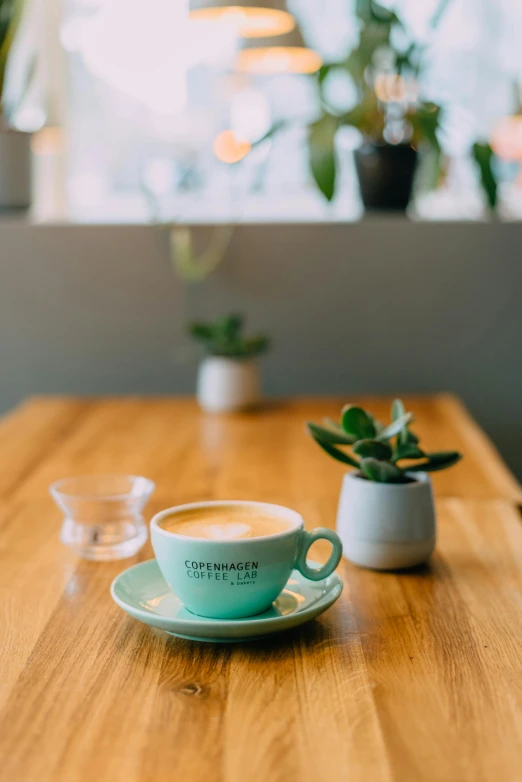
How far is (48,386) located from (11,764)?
171 cm

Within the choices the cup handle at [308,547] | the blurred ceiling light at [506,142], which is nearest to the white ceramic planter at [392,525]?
the cup handle at [308,547]

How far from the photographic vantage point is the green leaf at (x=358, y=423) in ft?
2.81

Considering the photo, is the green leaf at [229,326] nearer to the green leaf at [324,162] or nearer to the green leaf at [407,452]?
the green leaf at [324,162]

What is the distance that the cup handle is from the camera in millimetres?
715

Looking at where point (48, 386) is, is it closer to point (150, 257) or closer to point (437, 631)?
point (150, 257)

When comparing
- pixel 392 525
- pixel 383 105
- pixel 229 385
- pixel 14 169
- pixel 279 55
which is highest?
pixel 279 55

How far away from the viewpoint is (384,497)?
2.79ft

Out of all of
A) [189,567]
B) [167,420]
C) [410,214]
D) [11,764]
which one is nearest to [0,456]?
[167,420]

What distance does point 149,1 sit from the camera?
4.64 metres

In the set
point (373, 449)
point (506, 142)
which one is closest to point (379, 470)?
point (373, 449)

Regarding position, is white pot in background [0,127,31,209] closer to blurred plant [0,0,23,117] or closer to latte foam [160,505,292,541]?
blurred plant [0,0,23,117]

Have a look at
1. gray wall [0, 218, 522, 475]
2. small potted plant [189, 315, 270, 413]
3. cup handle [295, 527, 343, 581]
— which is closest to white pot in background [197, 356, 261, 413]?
small potted plant [189, 315, 270, 413]

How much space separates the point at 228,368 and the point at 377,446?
2.76 ft

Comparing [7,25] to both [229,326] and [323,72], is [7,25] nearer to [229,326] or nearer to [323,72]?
[323,72]
